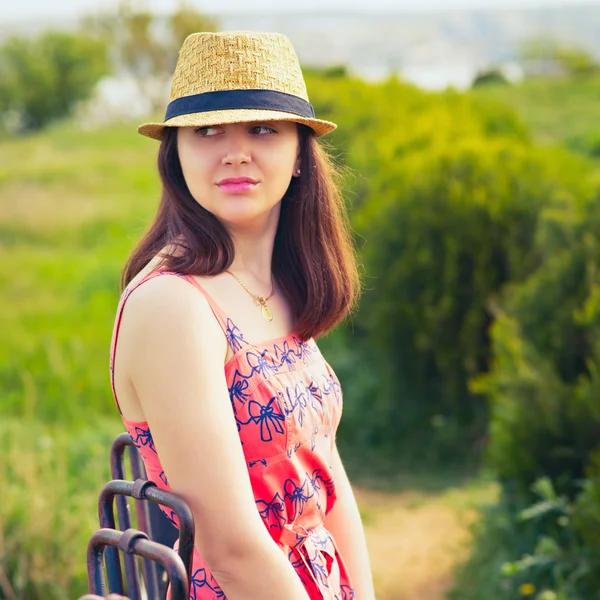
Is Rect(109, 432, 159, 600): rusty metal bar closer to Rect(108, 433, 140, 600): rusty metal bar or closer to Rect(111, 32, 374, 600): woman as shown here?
Rect(108, 433, 140, 600): rusty metal bar

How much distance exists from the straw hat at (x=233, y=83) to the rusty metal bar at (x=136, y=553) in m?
0.72

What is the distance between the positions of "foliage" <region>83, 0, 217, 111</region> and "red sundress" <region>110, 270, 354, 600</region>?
44.9 metres

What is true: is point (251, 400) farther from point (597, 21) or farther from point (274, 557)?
point (597, 21)

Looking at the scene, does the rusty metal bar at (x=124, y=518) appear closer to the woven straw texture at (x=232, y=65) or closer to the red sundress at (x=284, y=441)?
the red sundress at (x=284, y=441)

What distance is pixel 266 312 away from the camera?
1.82 m

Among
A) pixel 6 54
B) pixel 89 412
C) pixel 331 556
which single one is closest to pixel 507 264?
pixel 89 412

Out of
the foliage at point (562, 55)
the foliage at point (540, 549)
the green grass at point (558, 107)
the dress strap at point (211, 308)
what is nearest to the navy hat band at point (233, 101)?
the dress strap at point (211, 308)

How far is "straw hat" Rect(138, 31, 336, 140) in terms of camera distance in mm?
1658

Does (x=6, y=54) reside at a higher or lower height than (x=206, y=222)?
higher

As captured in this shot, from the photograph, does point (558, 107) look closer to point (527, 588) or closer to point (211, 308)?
point (527, 588)

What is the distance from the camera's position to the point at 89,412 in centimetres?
618

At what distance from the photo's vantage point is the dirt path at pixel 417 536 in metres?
4.44

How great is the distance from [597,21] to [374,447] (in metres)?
51.0

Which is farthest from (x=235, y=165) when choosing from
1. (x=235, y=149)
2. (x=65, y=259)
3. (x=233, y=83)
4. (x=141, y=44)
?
(x=141, y=44)
